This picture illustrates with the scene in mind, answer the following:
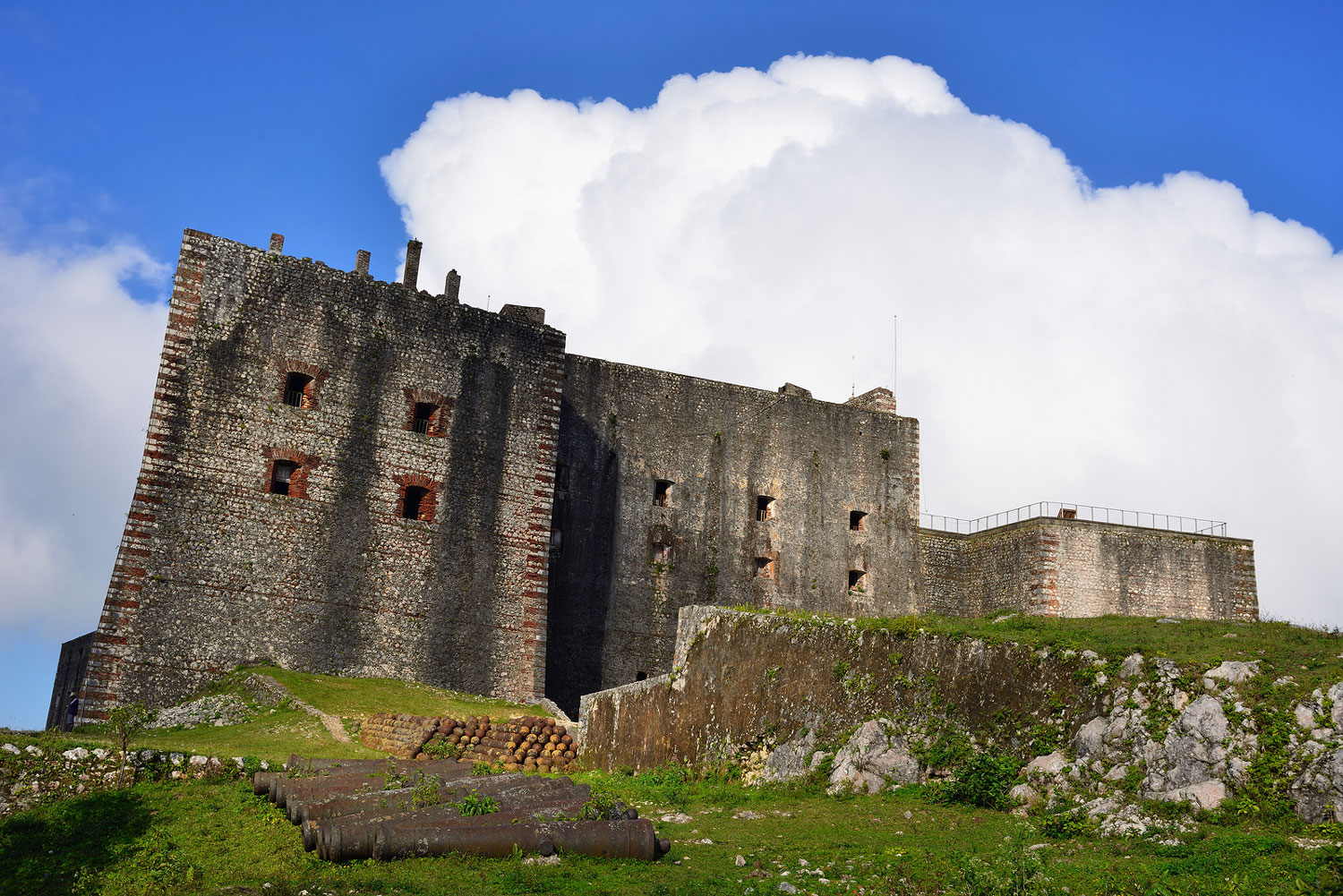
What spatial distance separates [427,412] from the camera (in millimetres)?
25656

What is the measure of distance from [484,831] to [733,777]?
17.8 feet

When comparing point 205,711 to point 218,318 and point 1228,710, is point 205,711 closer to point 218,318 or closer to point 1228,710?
point 218,318

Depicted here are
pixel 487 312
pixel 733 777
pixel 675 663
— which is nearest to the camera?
pixel 733 777

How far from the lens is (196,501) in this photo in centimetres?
2273

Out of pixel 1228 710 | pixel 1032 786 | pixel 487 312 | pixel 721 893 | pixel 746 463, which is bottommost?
pixel 721 893

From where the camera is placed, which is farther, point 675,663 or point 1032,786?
point 675,663

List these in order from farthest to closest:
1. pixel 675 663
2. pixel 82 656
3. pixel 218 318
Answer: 1. pixel 82 656
2. pixel 218 318
3. pixel 675 663

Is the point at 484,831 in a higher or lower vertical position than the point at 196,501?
lower

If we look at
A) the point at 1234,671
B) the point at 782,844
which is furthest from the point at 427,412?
the point at 1234,671

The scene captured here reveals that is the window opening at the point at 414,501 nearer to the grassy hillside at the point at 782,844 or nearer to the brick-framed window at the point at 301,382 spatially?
the brick-framed window at the point at 301,382

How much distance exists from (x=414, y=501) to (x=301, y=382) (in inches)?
137

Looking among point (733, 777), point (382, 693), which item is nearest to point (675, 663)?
point (733, 777)

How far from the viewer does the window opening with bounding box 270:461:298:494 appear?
23.7 m

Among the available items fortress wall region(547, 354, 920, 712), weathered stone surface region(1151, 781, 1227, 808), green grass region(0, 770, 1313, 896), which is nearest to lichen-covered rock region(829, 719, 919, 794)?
green grass region(0, 770, 1313, 896)
